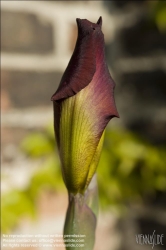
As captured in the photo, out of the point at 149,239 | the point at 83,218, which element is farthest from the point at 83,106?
the point at 149,239

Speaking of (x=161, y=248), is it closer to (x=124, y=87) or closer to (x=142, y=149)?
(x=142, y=149)

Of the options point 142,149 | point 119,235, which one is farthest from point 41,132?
point 119,235

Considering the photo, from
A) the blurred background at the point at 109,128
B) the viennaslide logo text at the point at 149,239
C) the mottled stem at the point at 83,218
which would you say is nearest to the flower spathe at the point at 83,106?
the mottled stem at the point at 83,218

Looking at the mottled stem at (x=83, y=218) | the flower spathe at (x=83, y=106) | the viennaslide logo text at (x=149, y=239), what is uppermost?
the flower spathe at (x=83, y=106)

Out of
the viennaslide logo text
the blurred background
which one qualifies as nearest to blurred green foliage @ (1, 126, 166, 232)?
the blurred background

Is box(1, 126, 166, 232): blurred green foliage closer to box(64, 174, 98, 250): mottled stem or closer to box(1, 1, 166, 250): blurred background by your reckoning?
box(1, 1, 166, 250): blurred background

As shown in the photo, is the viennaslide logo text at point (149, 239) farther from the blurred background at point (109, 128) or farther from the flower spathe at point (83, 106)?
the flower spathe at point (83, 106)

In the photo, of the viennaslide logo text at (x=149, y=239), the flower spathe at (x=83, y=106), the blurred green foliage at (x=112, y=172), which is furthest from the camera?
the blurred green foliage at (x=112, y=172)
